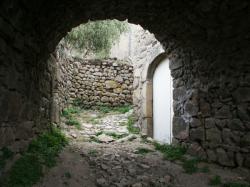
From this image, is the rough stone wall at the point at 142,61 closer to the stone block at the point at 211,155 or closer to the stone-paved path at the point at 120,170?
the stone-paved path at the point at 120,170

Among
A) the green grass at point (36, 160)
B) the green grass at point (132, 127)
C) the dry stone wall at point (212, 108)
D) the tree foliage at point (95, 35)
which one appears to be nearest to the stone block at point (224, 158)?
the dry stone wall at point (212, 108)

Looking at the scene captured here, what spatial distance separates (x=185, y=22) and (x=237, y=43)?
0.87 meters

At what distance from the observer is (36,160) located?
145 inches

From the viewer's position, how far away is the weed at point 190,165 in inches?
160

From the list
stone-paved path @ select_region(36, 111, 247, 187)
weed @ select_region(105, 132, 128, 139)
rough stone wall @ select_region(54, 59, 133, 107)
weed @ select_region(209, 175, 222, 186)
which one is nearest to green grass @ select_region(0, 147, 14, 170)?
stone-paved path @ select_region(36, 111, 247, 187)

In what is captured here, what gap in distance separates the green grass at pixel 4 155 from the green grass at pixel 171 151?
2.43 metres

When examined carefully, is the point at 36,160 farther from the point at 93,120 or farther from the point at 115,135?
the point at 93,120

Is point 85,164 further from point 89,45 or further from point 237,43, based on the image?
point 89,45

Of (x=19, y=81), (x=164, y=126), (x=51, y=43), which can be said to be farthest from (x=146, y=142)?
(x=19, y=81)

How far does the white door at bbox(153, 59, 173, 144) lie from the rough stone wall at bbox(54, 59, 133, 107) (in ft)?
11.6

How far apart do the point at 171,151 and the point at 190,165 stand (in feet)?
2.55

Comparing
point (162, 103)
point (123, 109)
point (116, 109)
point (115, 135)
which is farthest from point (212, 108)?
point (116, 109)

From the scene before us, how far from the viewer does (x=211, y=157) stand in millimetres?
4340

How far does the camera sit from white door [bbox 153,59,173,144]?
625cm
